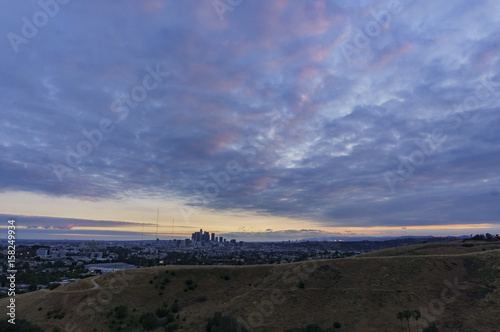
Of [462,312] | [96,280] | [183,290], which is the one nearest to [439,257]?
[462,312]

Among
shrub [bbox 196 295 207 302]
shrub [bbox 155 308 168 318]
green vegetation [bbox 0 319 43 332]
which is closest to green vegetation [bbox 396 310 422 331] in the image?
shrub [bbox 196 295 207 302]

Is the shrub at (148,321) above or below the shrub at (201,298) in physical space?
below

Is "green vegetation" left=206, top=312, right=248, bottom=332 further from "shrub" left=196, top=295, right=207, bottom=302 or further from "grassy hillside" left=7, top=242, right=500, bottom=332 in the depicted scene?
"shrub" left=196, top=295, right=207, bottom=302

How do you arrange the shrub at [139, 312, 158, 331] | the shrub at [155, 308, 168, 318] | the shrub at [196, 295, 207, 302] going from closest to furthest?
the shrub at [139, 312, 158, 331] < the shrub at [155, 308, 168, 318] < the shrub at [196, 295, 207, 302]

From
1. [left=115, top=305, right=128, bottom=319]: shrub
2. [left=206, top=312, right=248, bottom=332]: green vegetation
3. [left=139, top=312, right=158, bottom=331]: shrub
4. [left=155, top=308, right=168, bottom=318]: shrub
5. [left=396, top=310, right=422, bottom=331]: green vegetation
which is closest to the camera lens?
[left=396, top=310, right=422, bottom=331]: green vegetation

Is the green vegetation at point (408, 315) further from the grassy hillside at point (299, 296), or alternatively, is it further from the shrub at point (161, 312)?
the shrub at point (161, 312)

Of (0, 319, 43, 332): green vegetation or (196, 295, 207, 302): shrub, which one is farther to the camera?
(196, 295, 207, 302): shrub

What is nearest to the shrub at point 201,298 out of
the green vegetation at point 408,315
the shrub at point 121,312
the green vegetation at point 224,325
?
the shrub at point 121,312

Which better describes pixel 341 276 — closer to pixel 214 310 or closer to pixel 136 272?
pixel 214 310

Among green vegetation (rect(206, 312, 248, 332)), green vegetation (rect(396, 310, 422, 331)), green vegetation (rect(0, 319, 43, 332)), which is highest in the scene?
green vegetation (rect(396, 310, 422, 331))
